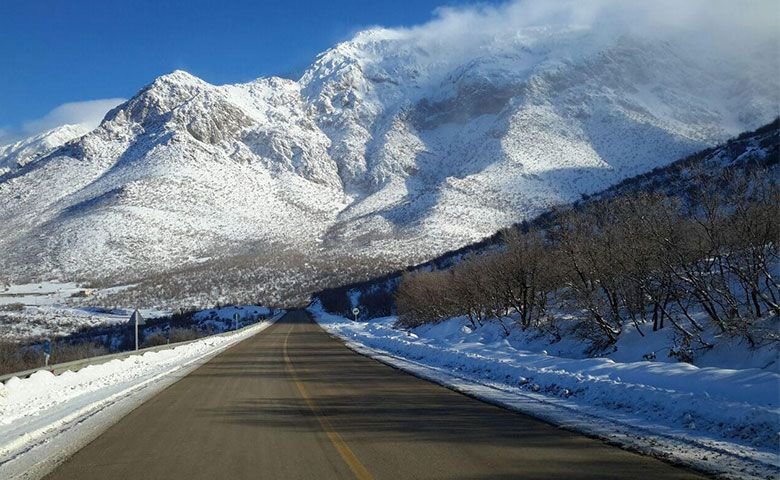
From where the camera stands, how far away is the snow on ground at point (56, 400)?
932cm

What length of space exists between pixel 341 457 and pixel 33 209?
218 meters

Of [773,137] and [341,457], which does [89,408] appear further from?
[773,137]

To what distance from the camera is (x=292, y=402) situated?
1312 cm

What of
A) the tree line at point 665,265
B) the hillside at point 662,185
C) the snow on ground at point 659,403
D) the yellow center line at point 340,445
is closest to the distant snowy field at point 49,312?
the hillside at point 662,185

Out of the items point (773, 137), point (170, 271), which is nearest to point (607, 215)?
point (773, 137)

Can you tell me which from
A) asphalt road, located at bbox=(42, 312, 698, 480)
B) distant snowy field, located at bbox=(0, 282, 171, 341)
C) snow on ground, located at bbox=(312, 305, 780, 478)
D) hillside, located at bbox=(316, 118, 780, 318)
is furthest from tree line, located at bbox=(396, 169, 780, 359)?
distant snowy field, located at bbox=(0, 282, 171, 341)

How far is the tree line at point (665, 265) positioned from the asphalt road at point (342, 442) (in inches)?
362

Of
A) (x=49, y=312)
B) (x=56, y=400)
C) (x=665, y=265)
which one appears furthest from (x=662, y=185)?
(x=49, y=312)

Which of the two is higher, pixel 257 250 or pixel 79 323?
pixel 257 250

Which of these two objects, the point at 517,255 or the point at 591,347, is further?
the point at 517,255

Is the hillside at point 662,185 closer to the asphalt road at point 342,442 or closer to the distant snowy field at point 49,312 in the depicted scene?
the asphalt road at point 342,442

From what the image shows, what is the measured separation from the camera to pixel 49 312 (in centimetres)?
9988

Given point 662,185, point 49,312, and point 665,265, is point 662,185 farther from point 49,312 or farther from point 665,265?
point 49,312

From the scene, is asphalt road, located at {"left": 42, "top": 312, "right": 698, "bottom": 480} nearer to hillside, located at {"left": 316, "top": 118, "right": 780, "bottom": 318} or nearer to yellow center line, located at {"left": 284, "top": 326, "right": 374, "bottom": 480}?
yellow center line, located at {"left": 284, "top": 326, "right": 374, "bottom": 480}
